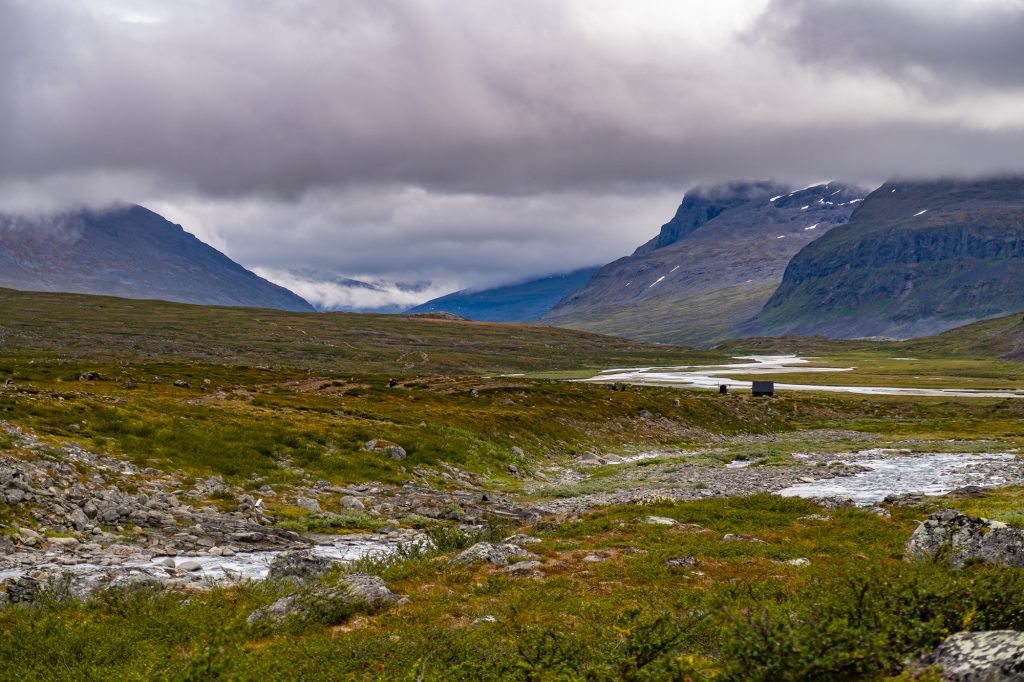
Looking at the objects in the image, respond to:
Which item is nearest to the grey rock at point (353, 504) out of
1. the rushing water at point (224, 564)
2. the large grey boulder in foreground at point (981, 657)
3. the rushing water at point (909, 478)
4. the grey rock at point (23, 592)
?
the rushing water at point (224, 564)

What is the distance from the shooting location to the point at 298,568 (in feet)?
59.5

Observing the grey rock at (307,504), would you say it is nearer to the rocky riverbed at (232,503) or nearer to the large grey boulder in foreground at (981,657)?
the rocky riverbed at (232,503)

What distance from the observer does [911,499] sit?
3169 centimetres

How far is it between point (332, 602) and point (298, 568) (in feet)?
11.8

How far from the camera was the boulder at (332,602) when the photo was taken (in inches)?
570

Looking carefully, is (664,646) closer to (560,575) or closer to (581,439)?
(560,575)

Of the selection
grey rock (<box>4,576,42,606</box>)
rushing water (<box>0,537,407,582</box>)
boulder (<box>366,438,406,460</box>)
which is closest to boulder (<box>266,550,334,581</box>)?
rushing water (<box>0,537,407,582</box>)

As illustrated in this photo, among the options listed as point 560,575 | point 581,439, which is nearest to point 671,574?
point 560,575

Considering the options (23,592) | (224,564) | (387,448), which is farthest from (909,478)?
(23,592)

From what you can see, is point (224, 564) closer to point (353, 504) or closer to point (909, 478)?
point (353, 504)

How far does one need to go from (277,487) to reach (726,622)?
25.8 metres

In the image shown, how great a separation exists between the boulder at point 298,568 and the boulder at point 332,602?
1797 millimetres

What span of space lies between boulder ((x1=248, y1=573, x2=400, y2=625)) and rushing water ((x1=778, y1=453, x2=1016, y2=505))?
24746 millimetres

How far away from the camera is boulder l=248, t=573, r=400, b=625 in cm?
1447
